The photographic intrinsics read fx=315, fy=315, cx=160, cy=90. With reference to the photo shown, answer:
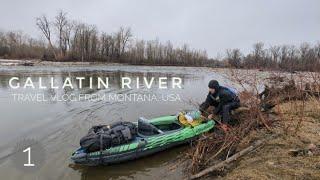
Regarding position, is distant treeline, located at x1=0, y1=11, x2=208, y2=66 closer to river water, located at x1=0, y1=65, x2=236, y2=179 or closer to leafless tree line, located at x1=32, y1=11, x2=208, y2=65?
leafless tree line, located at x1=32, y1=11, x2=208, y2=65

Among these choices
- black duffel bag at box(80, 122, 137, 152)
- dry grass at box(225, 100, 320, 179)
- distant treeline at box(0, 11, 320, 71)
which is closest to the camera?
dry grass at box(225, 100, 320, 179)

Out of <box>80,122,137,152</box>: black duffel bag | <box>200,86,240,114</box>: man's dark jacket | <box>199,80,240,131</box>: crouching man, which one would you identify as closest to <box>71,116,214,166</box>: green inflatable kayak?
<box>80,122,137,152</box>: black duffel bag

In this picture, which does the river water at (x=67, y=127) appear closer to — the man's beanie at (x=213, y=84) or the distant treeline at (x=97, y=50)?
the man's beanie at (x=213, y=84)

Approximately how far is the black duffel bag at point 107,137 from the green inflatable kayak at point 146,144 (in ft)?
0.35

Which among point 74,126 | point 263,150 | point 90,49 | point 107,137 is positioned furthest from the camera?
point 90,49

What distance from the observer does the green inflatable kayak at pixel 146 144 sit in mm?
6902

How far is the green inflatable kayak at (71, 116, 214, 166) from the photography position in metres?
6.90

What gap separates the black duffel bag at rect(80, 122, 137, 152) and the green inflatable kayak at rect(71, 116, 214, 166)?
108 mm

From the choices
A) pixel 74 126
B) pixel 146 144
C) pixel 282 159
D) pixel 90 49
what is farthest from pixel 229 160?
pixel 90 49

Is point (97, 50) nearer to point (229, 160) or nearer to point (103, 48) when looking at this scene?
point (103, 48)

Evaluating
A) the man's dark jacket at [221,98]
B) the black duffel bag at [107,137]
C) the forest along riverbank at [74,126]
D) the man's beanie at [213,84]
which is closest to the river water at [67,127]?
the forest along riverbank at [74,126]

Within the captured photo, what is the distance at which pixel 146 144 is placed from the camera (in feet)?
24.9

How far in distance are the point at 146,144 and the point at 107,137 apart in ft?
3.46

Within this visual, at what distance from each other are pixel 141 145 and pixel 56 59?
5317cm
